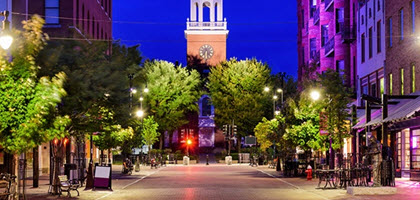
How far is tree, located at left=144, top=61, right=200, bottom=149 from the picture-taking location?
89250 millimetres

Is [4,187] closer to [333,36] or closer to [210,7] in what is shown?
[333,36]

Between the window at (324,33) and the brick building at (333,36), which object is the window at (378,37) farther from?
the window at (324,33)

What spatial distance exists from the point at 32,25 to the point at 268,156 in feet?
174

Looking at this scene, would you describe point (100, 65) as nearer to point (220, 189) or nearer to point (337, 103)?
point (220, 189)

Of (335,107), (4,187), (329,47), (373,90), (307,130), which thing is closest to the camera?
(4,187)

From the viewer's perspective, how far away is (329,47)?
5544 cm

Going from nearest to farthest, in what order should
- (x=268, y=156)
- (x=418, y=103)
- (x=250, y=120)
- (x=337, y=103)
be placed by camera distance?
(x=418, y=103) < (x=337, y=103) < (x=268, y=156) < (x=250, y=120)

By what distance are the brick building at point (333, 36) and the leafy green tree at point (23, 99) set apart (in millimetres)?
24368

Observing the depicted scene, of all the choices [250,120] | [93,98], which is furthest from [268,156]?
[93,98]

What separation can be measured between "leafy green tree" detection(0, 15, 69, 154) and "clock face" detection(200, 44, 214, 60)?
8106cm

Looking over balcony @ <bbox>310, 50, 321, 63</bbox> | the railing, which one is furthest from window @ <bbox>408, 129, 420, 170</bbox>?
the railing

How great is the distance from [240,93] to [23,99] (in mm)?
70446

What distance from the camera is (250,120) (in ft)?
291

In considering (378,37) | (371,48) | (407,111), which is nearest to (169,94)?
(371,48)
